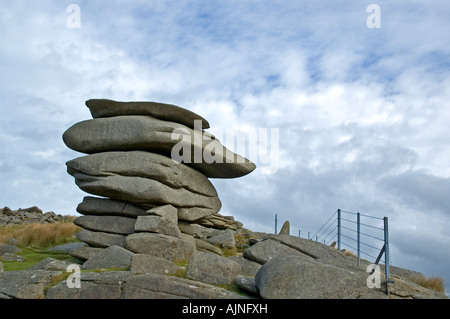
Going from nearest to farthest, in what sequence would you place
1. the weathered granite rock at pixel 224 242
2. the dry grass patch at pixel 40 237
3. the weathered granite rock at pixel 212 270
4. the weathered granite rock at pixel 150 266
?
the weathered granite rock at pixel 212 270
the weathered granite rock at pixel 150 266
the weathered granite rock at pixel 224 242
the dry grass patch at pixel 40 237

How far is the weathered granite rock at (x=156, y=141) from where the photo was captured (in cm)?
1773

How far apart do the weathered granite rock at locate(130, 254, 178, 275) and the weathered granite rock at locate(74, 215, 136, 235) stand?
18.4 feet

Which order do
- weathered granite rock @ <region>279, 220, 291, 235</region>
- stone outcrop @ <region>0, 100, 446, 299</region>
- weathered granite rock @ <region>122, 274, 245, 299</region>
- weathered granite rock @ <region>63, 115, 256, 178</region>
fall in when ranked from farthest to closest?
weathered granite rock @ <region>279, 220, 291, 235</region> → weathered granite rock @ <region>63, 115, 256, 178</region> → stone outcrop @ <region>0, 100, 446, 299</region> → weathered granite rock @ <region>122, 274, 245, 299</region>

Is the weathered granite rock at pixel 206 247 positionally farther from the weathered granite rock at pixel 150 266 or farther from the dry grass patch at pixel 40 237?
the dry grass patch at pixel 40 237

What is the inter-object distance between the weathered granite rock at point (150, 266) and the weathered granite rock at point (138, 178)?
521 cm

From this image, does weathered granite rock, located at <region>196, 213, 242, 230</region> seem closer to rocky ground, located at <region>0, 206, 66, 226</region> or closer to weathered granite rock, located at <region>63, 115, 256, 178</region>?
weathered granite rock, located at <region>63, 115, 256, 178</region>

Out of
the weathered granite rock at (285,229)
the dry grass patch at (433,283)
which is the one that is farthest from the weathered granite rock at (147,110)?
the dry grass patch at (433,283)

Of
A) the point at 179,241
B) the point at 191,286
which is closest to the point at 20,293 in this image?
the point at 191,286

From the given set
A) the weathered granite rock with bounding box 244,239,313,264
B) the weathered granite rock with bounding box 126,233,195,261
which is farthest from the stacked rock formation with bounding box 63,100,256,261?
the weathered granite rock with bounding box 244,239,313,264

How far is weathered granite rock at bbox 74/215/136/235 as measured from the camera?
17.9 metres
